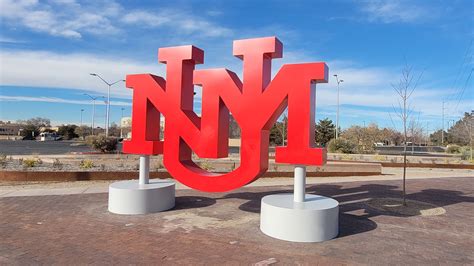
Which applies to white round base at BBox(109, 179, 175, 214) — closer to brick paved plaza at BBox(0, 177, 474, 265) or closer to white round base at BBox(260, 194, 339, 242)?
brick paved plaza at BBox(0, 177, 474, 265)

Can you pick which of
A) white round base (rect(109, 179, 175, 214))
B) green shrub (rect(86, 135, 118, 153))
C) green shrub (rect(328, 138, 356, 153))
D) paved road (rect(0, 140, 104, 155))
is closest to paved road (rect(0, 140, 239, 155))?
paved road (rect(0, 140, 104, 155))

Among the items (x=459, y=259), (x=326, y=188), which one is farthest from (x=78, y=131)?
(x=459, y=259)

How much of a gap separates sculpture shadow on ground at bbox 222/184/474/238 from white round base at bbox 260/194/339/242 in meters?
0.55

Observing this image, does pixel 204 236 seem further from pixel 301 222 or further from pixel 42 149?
pixel 42 149

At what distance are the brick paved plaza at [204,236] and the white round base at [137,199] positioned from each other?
11.7 inches

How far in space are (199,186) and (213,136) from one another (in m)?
1.22

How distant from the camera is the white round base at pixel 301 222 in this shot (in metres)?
6.39

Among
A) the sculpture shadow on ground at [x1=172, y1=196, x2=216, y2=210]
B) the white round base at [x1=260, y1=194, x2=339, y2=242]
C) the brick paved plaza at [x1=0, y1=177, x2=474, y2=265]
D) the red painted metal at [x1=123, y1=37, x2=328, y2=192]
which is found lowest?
the brick paved plaza at [x1=0, y1=177, x2=474, y2=265]

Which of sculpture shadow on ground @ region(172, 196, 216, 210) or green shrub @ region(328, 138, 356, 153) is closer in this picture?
sculpture shadow on ground @ region(172, 196, 216, 210)

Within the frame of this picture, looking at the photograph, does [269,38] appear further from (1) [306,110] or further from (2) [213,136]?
(2) [213,136]

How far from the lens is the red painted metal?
6.97 m

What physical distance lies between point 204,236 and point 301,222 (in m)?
1.88

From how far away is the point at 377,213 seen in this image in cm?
883

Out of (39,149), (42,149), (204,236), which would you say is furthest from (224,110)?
(39,149)
